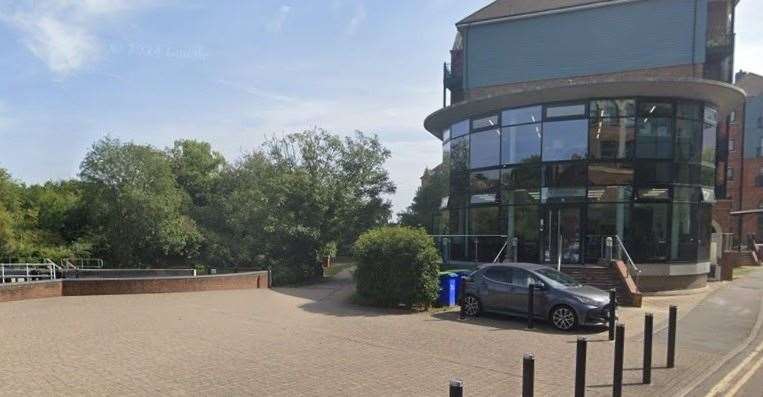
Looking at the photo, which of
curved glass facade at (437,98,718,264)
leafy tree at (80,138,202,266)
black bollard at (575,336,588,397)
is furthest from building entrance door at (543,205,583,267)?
leafy tree at (80,138,202,266)

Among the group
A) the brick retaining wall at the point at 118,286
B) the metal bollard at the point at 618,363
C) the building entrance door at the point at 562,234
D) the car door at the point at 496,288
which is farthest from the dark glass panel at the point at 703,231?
the brick retaining wall at the point at 118,286

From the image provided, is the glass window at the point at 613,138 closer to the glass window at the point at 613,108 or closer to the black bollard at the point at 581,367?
the glass window at the point at 613,108

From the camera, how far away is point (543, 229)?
2069 centimetres

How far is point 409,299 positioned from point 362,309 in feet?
4.51

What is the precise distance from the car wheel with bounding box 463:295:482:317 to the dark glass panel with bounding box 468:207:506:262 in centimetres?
802

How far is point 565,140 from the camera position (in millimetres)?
20750

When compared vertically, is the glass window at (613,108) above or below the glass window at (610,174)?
above

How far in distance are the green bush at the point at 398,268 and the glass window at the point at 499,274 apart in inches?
70.4

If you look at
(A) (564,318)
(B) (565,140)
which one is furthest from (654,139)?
(A) (564,318)

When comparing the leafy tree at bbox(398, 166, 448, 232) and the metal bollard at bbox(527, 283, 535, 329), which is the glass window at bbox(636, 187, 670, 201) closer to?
the metal bollard at bbox(527, 283, 535, 329)

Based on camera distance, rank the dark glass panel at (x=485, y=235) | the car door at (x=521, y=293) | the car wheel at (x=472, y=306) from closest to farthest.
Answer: the car door at (x=521, y=293) < the car wheel at (x=472, y=306) < the dark glass panel at (x=485, y=235)

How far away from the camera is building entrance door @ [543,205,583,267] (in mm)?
20172

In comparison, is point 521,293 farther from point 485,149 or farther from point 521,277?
point 485,149

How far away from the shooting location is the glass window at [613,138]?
20.0 meters
